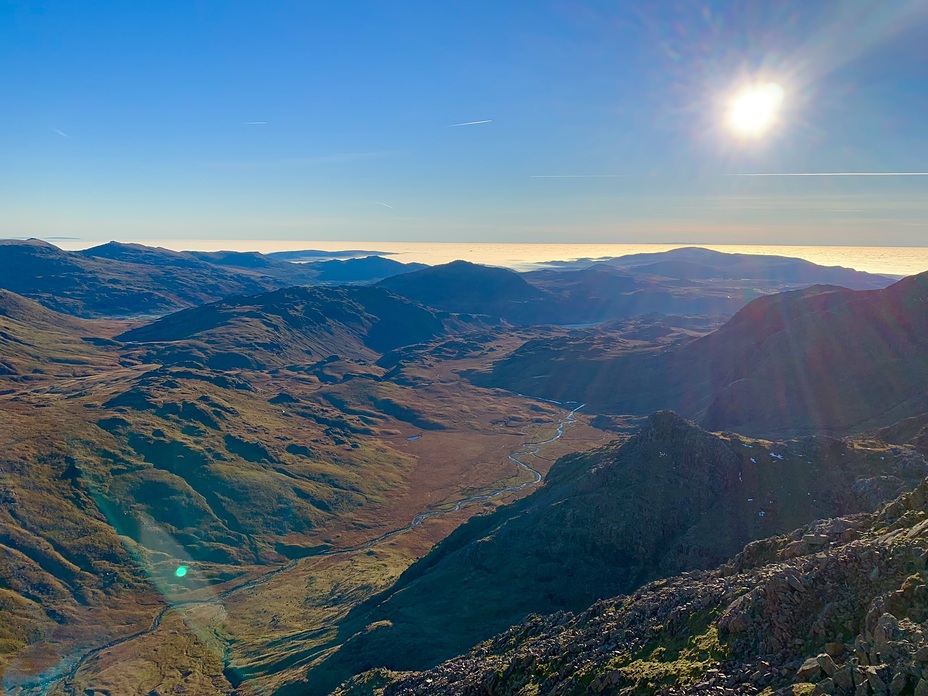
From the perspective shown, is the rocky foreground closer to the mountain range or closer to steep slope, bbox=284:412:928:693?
the mountain range

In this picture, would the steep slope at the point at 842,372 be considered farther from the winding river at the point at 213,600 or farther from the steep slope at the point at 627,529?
the winding river at the point at 213,600

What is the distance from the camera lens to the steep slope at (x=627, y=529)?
81.2m

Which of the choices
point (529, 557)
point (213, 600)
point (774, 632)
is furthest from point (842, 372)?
point (213, 600)

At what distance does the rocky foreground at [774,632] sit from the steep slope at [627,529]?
26.8 metres

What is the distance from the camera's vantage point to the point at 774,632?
35250mm

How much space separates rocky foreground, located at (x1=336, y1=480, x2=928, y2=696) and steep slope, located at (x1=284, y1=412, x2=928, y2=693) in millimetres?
26772

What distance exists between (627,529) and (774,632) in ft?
180

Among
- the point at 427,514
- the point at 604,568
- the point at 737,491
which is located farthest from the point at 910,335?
the point at 427,514

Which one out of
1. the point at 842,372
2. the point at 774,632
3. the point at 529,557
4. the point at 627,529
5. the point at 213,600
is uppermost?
the point at 842,372

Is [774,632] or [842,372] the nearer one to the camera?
[774,632]

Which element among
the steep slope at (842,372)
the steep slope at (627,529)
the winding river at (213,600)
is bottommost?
the winding river at (213,600)

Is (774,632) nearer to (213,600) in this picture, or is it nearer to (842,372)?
(213,600)

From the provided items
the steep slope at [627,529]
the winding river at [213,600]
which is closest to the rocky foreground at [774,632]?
the steep slope at [627,529]

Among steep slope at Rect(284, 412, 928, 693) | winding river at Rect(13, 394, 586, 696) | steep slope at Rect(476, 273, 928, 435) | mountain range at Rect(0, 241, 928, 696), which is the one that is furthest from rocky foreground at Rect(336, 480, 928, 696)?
steep slope at Rect(476, 273, 928, 435)
